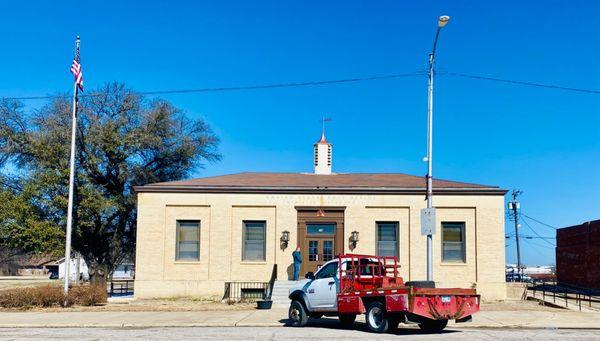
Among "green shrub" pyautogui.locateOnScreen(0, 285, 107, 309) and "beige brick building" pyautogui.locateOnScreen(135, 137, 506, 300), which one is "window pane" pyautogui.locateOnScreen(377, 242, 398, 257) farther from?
"green shrub" pyautogui.locateOnScreen(0, 285, 107, 309)

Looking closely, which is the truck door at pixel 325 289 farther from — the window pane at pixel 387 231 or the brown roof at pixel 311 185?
the window pane at pixel 387 231

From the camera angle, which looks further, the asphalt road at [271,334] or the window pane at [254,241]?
the window pane at [254,241]


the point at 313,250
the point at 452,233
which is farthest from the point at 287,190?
the point at 452,233

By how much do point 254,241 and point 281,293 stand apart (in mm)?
3607

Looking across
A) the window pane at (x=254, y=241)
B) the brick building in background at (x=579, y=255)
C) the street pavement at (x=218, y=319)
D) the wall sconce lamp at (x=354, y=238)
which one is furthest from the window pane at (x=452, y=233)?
the brick building in background at (x=579, y=255)

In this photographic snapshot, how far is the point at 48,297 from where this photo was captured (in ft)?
85.4

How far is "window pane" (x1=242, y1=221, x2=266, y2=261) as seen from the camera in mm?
31203

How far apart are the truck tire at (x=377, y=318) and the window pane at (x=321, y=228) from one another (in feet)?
46.3

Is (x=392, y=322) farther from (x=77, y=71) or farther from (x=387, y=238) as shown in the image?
(x=77, y=71)

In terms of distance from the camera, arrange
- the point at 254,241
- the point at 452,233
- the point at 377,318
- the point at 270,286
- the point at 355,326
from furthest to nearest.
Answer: the point at 254,241 → the point at 452,233 → the point at 270,286 → the point at 355,326 → the point at 377,318

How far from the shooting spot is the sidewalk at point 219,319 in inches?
775

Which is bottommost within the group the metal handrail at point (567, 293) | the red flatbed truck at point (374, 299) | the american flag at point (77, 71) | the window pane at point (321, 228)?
the metal handrail at point (567, 293)

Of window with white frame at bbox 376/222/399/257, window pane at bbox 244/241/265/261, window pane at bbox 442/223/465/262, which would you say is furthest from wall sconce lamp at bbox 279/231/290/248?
window pane at bbox 442/223/465/262

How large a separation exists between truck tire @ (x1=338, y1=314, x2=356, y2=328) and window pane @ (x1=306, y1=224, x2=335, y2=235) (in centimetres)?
1210
